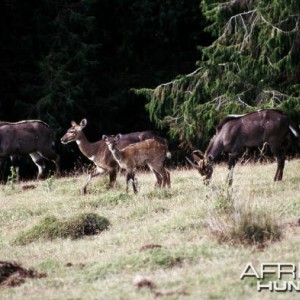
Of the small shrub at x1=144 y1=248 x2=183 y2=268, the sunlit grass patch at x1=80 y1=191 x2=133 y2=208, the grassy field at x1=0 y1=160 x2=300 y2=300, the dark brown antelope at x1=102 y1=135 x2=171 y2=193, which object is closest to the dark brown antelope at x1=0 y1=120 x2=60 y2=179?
the grassy field at x1=0 y1=160 x2=300 y2=300

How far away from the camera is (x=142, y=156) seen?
15.6m

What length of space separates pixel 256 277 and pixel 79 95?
20299 millimetres

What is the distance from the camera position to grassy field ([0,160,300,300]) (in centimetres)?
851

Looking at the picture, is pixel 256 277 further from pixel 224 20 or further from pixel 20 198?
pixel 224 20

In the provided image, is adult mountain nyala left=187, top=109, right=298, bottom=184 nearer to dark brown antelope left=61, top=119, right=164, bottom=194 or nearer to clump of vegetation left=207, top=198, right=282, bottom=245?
dark brown antelope left=61, top=119, right=164, bottom=194

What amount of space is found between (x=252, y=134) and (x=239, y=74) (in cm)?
567

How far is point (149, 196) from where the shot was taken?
14352 mm

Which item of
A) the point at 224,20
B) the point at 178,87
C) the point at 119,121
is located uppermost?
the point at 224,20

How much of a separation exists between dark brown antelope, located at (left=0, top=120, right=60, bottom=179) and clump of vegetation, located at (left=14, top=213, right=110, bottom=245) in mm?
7894

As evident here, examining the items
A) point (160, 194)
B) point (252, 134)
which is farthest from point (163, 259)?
point (252, 134)

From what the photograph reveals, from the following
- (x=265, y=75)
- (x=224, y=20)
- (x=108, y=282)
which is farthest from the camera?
(x=224, y=20)

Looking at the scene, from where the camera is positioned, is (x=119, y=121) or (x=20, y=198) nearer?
(x=20, y=198)

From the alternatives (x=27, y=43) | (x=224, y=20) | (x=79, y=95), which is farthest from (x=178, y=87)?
(x=27, y=43)

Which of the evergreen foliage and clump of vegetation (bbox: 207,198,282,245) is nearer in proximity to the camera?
clump of vegetation (bbox: 207,198,282,245)
